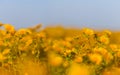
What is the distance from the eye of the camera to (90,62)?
440 centimetres

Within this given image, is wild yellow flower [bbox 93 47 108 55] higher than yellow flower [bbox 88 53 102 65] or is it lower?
higher

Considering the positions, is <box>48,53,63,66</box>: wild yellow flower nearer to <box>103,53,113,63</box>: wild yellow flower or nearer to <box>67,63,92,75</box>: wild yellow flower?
<box>67,63,92,75</box>: wild yellow flower

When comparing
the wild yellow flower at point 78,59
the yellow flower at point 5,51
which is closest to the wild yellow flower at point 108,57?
the wild yellow flower at point 78,59

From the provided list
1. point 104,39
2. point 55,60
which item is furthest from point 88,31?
point 55,60

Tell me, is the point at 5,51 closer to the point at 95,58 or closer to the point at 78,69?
the point at 78,69

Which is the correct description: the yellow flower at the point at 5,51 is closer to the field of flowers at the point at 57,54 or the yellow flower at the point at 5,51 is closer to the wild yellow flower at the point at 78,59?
the field of flowers at the point at 57,54

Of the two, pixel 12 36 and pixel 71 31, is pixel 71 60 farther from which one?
pixel 71 31

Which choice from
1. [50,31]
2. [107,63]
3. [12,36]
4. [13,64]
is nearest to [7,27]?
[12,36]

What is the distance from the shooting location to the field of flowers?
14.4ft

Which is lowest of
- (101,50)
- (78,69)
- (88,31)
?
(78,69)

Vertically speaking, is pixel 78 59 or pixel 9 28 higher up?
pixel 9 28

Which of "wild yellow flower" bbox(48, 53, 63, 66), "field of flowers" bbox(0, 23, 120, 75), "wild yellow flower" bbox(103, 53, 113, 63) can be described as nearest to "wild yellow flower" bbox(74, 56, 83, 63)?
"field of flowers" bbox(0, 23, 120, 75)

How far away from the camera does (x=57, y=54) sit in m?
4.61

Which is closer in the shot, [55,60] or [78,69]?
[78,69]
